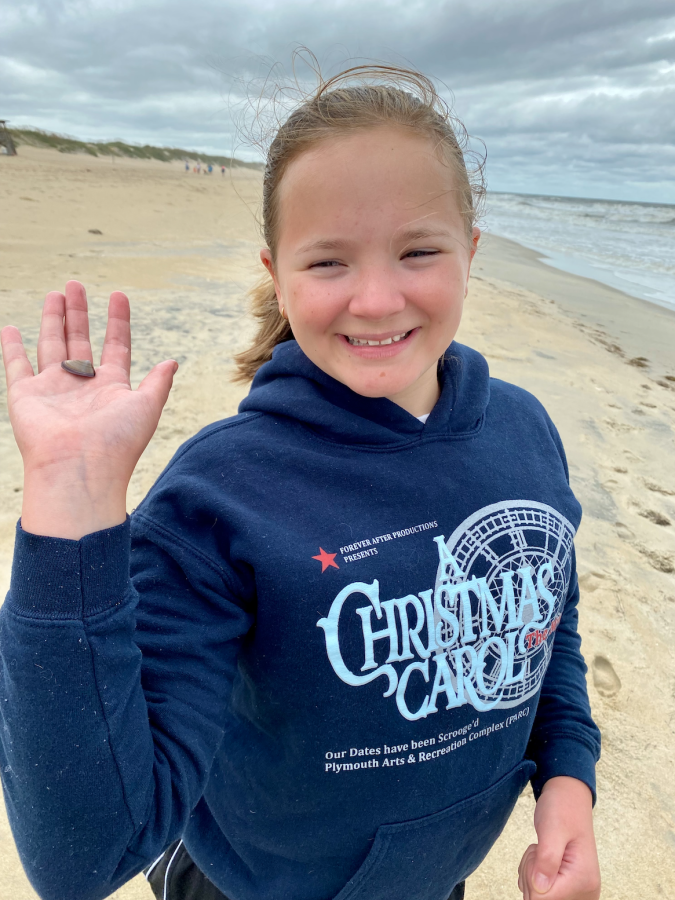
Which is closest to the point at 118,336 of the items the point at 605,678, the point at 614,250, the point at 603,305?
the point at 605,678

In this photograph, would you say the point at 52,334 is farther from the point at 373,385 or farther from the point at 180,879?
the point at 180,879

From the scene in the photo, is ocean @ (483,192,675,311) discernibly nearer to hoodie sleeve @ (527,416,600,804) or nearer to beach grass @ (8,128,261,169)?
hoodie sleeve @ (527,416,600,804)

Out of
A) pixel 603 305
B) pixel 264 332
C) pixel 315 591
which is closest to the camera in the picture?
pixel 315 591

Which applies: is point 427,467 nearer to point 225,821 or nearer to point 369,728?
point 369,728

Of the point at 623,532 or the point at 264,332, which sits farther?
the point at 623,532

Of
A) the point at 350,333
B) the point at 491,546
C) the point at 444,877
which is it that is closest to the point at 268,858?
the point at 444,877

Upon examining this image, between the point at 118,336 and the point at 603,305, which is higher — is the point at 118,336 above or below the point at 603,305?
above

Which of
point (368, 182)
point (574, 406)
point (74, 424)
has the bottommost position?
point (574, 406)

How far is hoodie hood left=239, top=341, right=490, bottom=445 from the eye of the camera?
1.18m

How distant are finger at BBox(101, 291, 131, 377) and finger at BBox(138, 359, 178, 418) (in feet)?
0.18

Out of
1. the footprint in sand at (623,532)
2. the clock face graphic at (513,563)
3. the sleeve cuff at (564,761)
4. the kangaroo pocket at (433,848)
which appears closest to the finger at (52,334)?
the clock face graphic at (513,563)

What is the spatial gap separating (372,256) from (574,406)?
4.41m

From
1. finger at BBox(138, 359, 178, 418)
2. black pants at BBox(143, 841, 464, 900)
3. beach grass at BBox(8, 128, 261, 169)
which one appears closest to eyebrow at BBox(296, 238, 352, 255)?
finger at BBox(138, 359, 178, 418)

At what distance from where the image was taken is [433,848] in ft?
3.78
